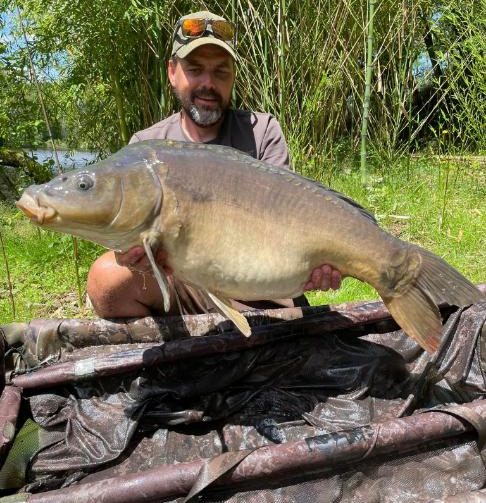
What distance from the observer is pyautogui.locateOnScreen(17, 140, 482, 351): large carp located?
124cm

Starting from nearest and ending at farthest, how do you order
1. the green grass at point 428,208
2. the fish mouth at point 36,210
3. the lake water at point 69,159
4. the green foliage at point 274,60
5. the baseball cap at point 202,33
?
the fish mouth at point 36,210, the baseball cap at point 202,33, the green grass at point 428,208, the green foliage at point 274,60, the lake water at point 69,159

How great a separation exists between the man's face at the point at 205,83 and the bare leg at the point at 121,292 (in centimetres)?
62

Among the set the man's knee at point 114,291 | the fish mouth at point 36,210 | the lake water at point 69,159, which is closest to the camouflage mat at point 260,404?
the man's knee at point 114,291

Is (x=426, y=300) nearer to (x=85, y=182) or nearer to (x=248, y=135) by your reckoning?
(x=85, y=182)

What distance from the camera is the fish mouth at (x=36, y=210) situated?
3.83 feet

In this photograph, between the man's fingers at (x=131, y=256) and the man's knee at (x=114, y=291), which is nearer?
the man's fingers at (x=131, y=256)

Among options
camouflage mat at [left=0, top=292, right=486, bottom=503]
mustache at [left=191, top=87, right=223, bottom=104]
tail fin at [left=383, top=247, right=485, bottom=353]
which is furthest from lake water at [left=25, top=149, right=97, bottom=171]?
tail fin at [left=383, top=247, right=485, bottom=353]

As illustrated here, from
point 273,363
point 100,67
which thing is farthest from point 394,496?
point 100,67

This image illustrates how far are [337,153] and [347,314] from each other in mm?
3415

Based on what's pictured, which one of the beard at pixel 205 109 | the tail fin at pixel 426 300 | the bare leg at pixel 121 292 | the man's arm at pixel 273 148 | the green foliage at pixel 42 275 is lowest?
the green foliage at pixel 42 275

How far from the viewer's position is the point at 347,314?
175 centimetres

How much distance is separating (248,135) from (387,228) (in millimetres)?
1606

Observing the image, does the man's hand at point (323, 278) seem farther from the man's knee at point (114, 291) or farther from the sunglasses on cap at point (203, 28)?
the sunglasses on cap at point (203, 28)

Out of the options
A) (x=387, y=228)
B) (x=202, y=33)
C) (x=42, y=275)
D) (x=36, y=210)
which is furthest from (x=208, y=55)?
(x=387, y=228)
